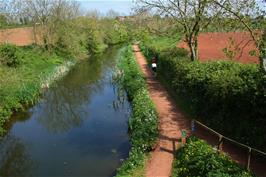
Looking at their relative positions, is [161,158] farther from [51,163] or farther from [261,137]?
[51,163]

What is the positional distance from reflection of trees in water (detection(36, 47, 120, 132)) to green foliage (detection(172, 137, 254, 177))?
9.62 m

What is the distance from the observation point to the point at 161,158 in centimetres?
1424

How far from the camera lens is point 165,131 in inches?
656

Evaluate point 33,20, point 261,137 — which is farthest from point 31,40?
point 261,137

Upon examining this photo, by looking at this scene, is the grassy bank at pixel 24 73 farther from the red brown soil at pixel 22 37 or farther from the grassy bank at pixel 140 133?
the grassy bank at pixel 140 133

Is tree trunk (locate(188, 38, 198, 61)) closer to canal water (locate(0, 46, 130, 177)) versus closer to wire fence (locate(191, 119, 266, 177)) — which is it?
canal water (locate(0, 46, 130, 177))

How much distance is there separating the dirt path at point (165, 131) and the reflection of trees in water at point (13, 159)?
5.59m

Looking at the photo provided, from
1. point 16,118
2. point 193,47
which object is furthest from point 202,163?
point 193,47

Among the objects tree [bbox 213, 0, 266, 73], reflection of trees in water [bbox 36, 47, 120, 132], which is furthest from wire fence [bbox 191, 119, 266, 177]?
reflection of trees in water [bbox 36, 47, 120, 132]

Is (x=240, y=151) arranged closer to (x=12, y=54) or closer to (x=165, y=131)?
(x=165, y=131)

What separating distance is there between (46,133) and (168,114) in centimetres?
708

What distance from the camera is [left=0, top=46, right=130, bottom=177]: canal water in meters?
15.8

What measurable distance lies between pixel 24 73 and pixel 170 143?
2121 centimetres

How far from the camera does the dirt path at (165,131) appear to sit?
1349 centimetres
